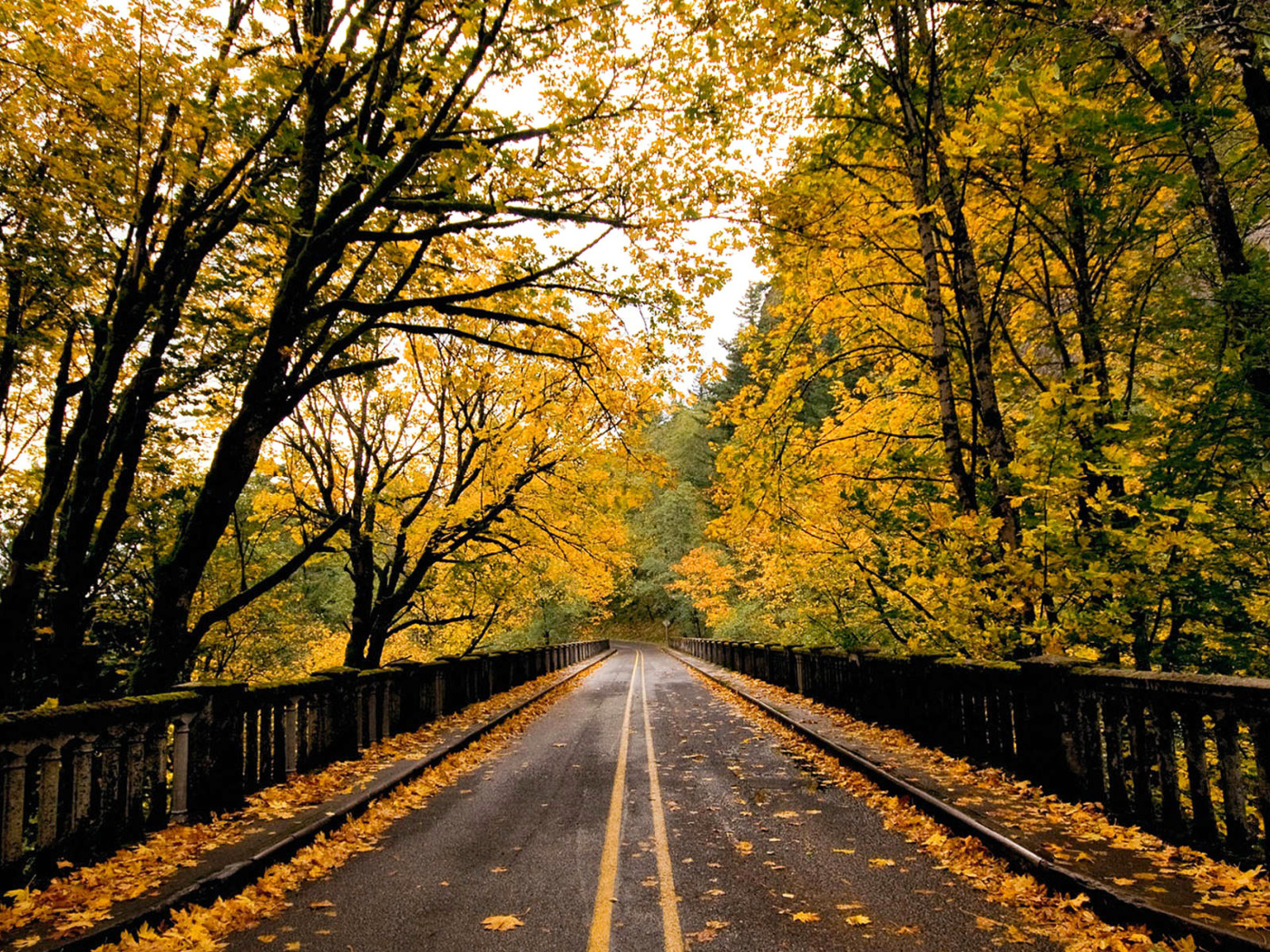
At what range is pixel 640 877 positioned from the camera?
5.09m

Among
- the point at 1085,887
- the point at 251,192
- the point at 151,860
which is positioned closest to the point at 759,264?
the point at 251,192

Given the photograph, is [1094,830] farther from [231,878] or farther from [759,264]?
[759,264]

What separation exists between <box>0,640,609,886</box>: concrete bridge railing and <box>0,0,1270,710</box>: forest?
1615mm

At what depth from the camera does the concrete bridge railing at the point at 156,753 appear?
4.77 metres

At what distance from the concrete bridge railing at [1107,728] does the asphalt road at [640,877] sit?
1654 millimetres

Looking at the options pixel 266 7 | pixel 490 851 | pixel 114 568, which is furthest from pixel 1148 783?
pixel 114 568

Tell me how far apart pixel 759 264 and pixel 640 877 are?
874 centimetres

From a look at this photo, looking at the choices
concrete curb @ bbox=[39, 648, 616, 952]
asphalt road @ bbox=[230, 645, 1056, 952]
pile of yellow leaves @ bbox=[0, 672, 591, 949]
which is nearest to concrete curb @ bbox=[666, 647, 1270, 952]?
asphalt road @ bbox=[230, 645, 1056, 952]

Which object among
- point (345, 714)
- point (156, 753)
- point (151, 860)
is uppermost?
point (156, 753)

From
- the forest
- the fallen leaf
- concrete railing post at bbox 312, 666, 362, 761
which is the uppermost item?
the forest

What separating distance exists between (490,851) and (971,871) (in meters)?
3.77

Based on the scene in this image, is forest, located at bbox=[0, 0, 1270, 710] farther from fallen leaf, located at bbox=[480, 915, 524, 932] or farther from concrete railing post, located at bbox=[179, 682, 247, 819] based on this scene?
fallen leaf, located at bbox=[480, 915, 524, 932]

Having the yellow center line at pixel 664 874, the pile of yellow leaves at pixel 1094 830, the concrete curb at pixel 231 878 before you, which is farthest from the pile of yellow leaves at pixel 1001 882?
the concrete curb at pixel 231 878

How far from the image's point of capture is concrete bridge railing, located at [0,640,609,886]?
15.6 feet
